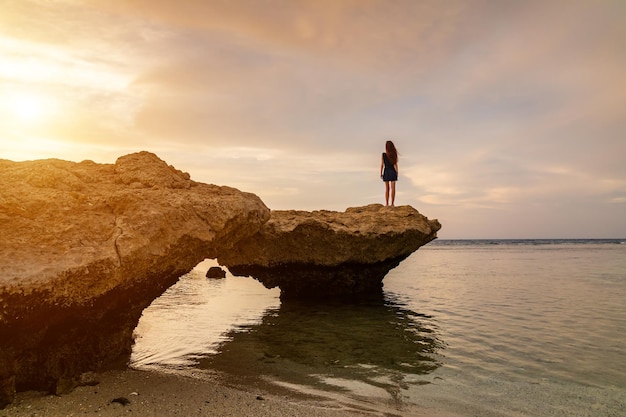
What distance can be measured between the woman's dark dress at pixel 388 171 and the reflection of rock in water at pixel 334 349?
17.9ft

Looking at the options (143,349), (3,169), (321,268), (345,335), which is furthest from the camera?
(321,268)

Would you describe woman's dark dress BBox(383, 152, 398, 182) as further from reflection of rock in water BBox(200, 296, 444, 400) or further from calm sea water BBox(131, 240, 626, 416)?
reflection of rock in water BBox(200, 296, 444, 400)

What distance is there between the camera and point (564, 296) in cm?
1881

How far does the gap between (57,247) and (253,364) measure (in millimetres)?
4542

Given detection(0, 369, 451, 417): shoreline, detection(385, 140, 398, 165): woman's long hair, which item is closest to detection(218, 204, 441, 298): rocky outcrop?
detection(385, 140, 398, 165): woman's long hair

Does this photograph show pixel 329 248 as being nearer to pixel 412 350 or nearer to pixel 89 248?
pixel 412 350

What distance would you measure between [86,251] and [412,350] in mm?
7373

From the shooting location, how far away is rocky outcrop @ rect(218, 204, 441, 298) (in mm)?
14281

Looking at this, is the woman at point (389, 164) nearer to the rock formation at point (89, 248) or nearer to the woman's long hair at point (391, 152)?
the woman's long hair at point (391, 152)

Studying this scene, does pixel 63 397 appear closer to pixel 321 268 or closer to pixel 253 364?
pixel 253 364

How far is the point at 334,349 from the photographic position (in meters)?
10.0

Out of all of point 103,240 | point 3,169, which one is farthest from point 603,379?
point 3,169

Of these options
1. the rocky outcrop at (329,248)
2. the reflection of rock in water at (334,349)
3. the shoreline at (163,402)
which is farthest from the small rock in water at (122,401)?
the rocky outcrop at (329,248)

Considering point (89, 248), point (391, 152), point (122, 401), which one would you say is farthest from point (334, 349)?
point (391, 152)
